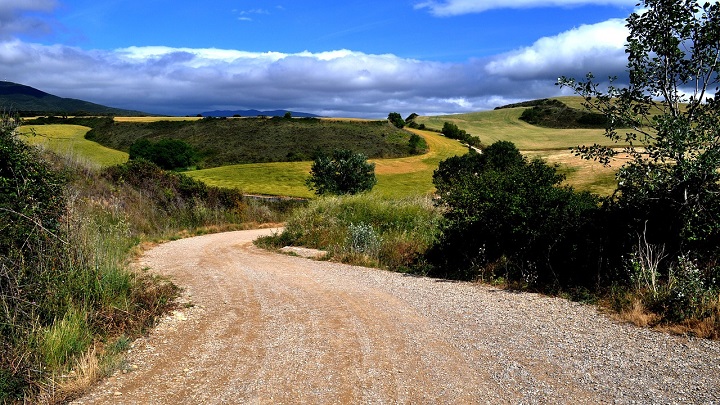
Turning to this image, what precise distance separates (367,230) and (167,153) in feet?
228

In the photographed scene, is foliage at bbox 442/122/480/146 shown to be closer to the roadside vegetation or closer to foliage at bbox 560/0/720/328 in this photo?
foliage at bbox 560/0/720/328

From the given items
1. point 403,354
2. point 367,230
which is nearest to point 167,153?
point 367,230

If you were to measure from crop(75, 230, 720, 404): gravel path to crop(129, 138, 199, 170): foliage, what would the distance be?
238 ft

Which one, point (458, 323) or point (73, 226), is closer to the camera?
point (458, 323)

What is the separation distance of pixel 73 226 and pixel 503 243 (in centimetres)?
824

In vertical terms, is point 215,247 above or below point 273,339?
below

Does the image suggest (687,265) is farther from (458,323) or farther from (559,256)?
(458,323)

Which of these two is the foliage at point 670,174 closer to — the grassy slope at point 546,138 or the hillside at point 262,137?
the grassy slope at point 546,138

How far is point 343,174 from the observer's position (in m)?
38.0

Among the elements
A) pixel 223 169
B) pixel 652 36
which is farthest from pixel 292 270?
pixel 223 169

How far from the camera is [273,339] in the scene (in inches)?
280

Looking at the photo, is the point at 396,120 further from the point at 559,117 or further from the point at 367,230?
the point at 367,230

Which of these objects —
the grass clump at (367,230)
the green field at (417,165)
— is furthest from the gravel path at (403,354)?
the green field at (417,165)

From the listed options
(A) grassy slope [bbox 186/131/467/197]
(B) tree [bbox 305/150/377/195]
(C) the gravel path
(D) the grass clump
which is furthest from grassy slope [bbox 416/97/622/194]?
(C) the gravel path
